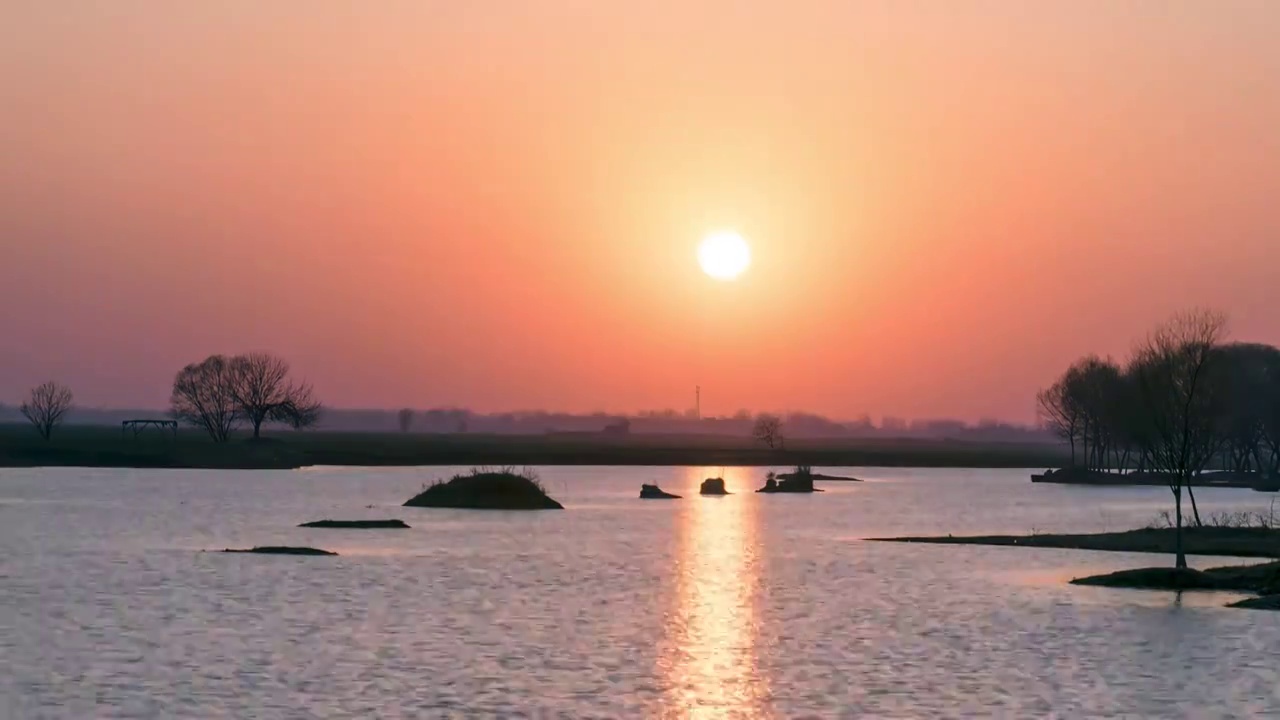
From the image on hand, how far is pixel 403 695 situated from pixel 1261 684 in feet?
75.6

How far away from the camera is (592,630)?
5744 cm

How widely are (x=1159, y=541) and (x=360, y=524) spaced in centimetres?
5310

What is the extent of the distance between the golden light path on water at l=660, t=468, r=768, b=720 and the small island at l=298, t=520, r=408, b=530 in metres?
20.2

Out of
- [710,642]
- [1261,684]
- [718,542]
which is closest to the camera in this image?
[1261,684]

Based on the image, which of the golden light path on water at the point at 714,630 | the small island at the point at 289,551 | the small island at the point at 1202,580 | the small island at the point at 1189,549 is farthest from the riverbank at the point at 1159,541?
the small island at the point at 289,551

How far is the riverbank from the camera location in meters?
85.9

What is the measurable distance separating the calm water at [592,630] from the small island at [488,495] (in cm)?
2960

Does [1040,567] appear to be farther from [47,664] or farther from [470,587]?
[47,664]

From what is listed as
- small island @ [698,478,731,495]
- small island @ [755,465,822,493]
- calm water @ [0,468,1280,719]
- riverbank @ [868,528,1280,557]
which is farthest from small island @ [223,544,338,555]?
small island @ [755,465,822,493]

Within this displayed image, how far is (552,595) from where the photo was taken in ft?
231

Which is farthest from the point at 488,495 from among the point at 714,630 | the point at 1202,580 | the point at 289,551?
the point at 714,630

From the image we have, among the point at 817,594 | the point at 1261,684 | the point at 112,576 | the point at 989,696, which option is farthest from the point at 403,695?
the point at 112,576

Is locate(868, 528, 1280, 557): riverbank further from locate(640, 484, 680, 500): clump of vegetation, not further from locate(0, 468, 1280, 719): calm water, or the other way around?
locate(640, 484, 680, 500): clump of vegetation

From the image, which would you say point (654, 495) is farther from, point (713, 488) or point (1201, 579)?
point (1201, 579)
